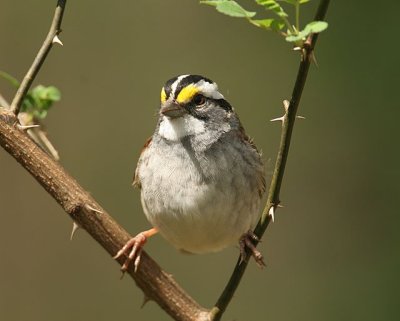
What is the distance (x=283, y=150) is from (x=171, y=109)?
1.04 metres

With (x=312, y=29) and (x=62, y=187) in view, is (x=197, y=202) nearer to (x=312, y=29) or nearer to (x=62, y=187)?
(x=62, y=187)

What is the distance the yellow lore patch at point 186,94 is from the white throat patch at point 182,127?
0.39ft

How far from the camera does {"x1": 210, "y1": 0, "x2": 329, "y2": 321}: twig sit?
2.65 metres

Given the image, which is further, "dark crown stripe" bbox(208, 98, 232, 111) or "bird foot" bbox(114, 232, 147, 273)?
"dark crown stripe" bbox(208, 98, 232, 111)

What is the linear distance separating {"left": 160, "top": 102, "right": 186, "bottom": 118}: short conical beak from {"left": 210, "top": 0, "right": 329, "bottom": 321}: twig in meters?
0.82

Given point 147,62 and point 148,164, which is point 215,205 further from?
point 147,62

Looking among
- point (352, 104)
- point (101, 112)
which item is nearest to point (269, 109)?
point (352, 104)

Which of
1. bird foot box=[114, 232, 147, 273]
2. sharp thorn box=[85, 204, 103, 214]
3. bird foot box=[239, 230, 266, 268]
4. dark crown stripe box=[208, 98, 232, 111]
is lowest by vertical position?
bird foot box=[114, 232, 147, 273]

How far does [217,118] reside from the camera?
13.7 ft

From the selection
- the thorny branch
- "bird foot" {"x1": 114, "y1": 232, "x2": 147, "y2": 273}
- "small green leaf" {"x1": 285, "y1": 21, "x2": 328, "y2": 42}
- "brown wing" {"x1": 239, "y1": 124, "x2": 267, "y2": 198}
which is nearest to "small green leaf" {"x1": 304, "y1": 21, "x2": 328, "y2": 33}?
"small green leaf" {"x1": 285, "y1": 21, "x2": 328, "y2": 42}

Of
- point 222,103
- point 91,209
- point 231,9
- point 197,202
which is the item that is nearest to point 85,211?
point 91,209

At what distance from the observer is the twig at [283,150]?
2.65 metres

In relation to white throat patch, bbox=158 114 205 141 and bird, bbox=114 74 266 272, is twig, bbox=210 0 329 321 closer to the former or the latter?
bird, bbox=114 74 266 272

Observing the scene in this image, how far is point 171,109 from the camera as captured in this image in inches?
154
